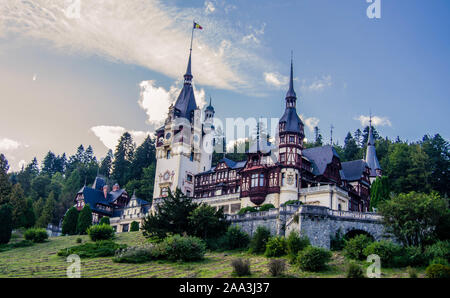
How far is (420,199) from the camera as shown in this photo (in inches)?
1414

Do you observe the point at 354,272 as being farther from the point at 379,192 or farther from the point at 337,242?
the point at 379,192

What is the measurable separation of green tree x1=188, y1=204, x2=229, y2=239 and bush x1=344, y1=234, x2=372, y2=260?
474 inches

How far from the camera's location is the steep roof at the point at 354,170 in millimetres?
59250

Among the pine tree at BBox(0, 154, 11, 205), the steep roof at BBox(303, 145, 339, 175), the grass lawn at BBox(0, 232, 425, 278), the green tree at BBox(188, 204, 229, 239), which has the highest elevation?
the steep roof at BBox(303, 145, 339, 175)

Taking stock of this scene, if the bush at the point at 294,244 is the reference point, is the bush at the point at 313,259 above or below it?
below

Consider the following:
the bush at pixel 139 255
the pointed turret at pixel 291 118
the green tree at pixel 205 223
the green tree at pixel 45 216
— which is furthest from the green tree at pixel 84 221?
the pointed turret at pixel 291 118

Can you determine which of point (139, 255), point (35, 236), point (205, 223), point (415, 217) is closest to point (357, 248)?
point (415, 217)

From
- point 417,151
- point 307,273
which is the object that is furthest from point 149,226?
point 417,151

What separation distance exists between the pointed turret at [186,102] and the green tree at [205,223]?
1179 inches

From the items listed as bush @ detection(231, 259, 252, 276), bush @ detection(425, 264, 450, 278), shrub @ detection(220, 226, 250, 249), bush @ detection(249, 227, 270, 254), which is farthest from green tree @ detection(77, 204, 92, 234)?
bush @ detection(425, 264, 450, 278)

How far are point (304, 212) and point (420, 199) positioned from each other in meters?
8.87

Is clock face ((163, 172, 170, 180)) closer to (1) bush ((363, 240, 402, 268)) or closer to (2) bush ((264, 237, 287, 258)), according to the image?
(2) bush ((264, 237, 287, 258))

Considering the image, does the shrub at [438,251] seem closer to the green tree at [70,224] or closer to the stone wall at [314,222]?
the stone wall at [314,222]

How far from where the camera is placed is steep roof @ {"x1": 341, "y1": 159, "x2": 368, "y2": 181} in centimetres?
5925
